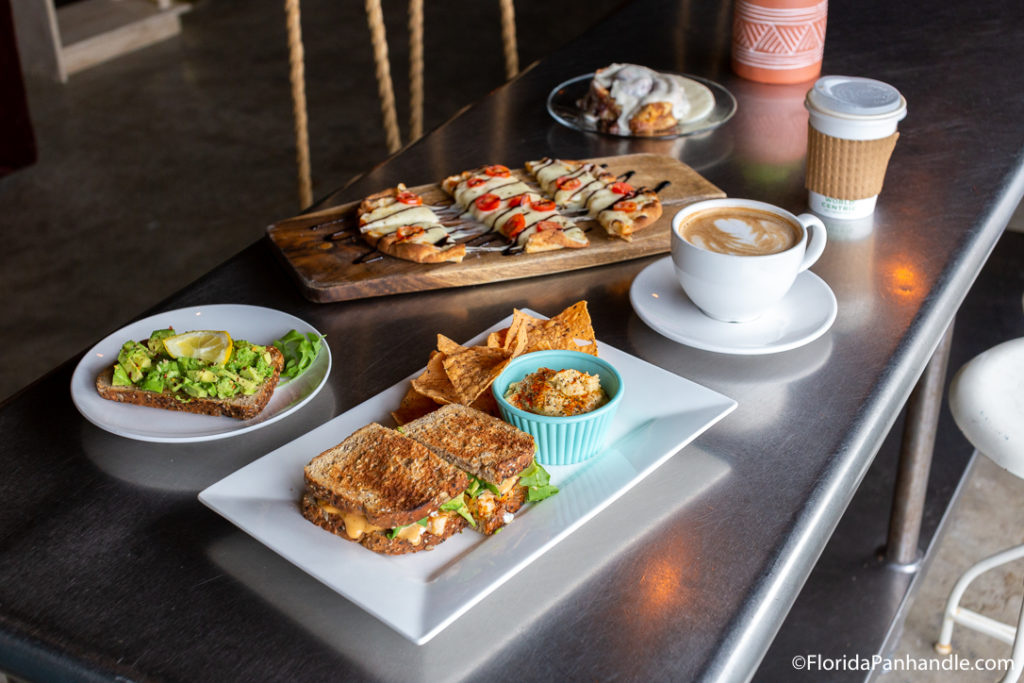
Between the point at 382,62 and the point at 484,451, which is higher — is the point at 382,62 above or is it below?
above

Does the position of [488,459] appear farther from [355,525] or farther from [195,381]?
[195,381]

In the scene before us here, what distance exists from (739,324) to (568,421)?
36cm

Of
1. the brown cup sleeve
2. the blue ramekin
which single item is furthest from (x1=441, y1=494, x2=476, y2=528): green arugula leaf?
the brown cup sleeve

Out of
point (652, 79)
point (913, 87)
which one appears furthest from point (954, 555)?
point (652, 79)

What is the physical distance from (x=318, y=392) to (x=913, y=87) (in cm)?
134

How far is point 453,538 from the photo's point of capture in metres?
0.85

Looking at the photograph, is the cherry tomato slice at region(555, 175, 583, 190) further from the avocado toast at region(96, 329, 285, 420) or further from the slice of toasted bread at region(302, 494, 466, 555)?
the slice of toasted bread at region(302, 494, 466, 555)

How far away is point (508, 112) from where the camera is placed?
1.83 meters

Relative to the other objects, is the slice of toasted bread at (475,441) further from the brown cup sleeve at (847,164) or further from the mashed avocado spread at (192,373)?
the brown cup sleeve at (847,164)

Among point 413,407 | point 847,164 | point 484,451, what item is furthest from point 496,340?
point 847,164

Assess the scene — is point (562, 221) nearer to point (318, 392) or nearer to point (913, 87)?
point (318, 392)

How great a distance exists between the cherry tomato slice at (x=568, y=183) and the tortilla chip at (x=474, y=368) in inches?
17.9

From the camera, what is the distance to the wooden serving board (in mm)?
1270

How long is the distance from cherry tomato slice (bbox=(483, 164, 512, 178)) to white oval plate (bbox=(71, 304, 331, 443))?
452 mm
